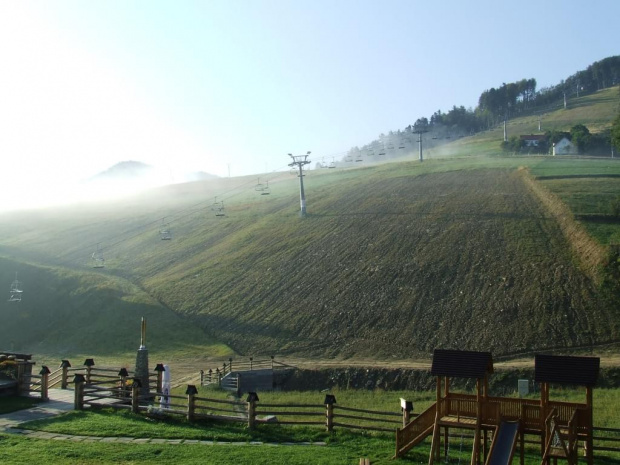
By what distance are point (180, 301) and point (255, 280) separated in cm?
630

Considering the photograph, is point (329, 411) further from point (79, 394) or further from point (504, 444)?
point (79, 394)

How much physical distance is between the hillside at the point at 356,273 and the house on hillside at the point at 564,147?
37198mm

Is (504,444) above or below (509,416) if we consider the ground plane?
below

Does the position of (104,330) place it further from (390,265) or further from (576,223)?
(576,223)

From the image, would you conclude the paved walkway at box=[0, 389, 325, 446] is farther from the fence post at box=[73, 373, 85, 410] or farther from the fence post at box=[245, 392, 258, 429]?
the fence post at box=[245, 392, 258, 429]

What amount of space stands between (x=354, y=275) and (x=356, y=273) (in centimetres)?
36

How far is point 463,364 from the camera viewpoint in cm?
1898

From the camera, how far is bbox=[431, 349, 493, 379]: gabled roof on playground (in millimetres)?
18609

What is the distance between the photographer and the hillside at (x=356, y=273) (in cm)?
4250

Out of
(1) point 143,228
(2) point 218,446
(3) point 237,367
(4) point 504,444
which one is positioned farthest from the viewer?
(1) point 143,228

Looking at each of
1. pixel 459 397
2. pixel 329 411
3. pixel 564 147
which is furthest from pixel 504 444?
pixel 564 147

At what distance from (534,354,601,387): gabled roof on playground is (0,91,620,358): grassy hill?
20.9m

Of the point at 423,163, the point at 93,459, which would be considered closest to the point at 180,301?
the point at 93,459

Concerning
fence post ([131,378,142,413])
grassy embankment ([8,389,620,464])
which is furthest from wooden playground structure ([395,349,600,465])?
fence post ([131,378,142,413])
